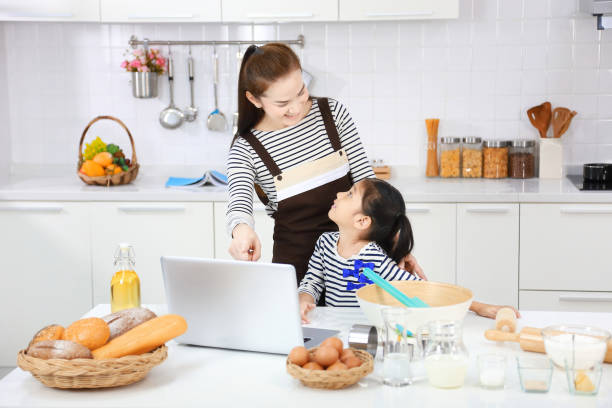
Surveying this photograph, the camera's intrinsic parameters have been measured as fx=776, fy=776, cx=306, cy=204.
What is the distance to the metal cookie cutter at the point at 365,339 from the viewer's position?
60.2 inches

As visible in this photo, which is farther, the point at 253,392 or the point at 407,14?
the point at 407,14

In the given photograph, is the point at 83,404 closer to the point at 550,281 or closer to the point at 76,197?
the point at 76,197

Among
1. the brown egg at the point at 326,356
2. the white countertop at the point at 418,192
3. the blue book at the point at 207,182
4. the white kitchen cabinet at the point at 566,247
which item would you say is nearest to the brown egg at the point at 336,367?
the brown egg at the point at 326,356

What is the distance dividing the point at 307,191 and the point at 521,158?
1769 mm

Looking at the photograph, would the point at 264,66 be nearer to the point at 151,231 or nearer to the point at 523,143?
the point at 151,231

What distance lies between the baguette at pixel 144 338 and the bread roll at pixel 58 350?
0.14 ft

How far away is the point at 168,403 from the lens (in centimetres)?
136

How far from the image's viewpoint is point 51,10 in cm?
354

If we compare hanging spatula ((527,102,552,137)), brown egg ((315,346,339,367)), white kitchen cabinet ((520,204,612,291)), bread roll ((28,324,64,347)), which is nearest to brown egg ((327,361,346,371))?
brown egg ((315,346,339,367))

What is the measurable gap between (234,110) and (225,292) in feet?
8.39

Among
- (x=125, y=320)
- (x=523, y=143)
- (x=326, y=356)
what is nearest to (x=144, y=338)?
(x=125, y=320)

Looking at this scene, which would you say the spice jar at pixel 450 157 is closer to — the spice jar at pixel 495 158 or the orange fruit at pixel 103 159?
the spice jar at pixel 495 158

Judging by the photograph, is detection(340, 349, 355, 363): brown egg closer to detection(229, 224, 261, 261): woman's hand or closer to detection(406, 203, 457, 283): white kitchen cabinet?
detection(229, 224, 261, 261): woman's hand

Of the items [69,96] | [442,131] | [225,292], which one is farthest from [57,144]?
[225,292]
